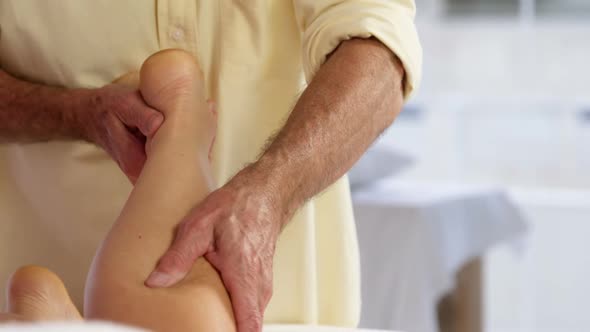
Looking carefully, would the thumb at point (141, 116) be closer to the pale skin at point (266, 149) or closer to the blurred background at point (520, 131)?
the pale skin at point (266, 149)

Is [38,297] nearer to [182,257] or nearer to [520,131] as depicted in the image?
[182,257]

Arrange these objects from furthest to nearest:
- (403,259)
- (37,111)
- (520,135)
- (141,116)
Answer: (520,135), (403,259), (37,111), (141,116)

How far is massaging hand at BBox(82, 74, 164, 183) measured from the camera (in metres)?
1.18

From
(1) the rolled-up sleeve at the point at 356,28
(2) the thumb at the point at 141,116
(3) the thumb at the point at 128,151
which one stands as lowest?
(3) the thumb at the point at 128,151

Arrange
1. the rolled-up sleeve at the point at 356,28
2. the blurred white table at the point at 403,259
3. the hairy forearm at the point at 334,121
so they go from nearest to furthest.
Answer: the hairy forearm at the point at 334,121 → the rolled-up sleeve at the point at 356,28 → the blurred white table at the point at 403,259

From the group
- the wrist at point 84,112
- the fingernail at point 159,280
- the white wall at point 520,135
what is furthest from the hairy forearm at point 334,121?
the white wall at point 520,135

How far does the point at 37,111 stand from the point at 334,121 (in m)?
0.41

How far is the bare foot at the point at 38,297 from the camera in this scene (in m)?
0.91

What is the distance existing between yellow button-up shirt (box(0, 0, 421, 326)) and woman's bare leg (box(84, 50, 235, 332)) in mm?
77


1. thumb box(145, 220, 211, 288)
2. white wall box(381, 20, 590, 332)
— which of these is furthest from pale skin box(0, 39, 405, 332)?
white wall box(381, 20, 590, 332)

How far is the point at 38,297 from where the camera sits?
918 mm

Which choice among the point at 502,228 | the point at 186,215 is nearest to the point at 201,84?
the point at 186,215

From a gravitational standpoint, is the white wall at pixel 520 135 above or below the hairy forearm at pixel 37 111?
A: above

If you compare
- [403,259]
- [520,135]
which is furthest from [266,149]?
[520,135]
